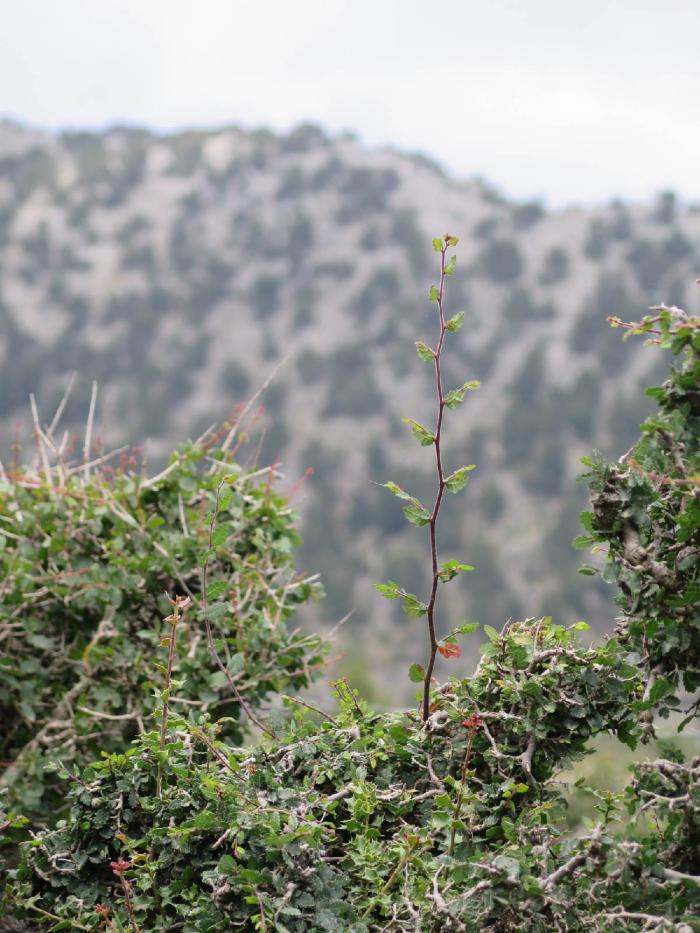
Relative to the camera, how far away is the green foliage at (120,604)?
12.2 feet

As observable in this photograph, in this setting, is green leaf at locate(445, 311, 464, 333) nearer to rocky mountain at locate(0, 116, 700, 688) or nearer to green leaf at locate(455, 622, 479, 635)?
green leaf at locate(455, 622, 479, 635)

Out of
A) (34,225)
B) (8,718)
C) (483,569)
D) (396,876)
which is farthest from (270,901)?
(34,225)

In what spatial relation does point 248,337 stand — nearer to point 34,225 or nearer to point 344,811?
point 34,225

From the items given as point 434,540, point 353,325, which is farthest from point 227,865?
point 353,325

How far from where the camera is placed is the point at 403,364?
74.1 metres

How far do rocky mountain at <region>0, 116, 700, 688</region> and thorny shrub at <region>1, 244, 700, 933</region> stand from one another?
5730 centimetres

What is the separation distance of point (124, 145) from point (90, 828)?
95.5 metres

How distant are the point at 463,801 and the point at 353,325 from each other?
75366 millimetres

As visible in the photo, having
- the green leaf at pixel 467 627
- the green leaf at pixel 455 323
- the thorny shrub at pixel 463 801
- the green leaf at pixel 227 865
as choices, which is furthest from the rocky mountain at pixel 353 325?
the green leaf at pixel 227 865

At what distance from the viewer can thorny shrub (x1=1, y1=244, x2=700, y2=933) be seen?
6.96 feet

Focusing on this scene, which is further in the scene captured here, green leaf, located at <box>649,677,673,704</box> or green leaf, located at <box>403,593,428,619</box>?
green leaf, located at <box>403,593,428,619</box>

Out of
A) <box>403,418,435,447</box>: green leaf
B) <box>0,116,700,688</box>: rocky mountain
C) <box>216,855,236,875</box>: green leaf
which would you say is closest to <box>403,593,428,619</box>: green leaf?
<box>403,418,435,447</box>: green leaf

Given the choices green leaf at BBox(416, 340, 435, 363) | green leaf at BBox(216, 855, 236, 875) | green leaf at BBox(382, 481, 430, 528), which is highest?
green leaf at BBox(416, 340, 435, 363)

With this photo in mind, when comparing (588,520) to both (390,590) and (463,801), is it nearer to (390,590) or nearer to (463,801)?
(390,590)
